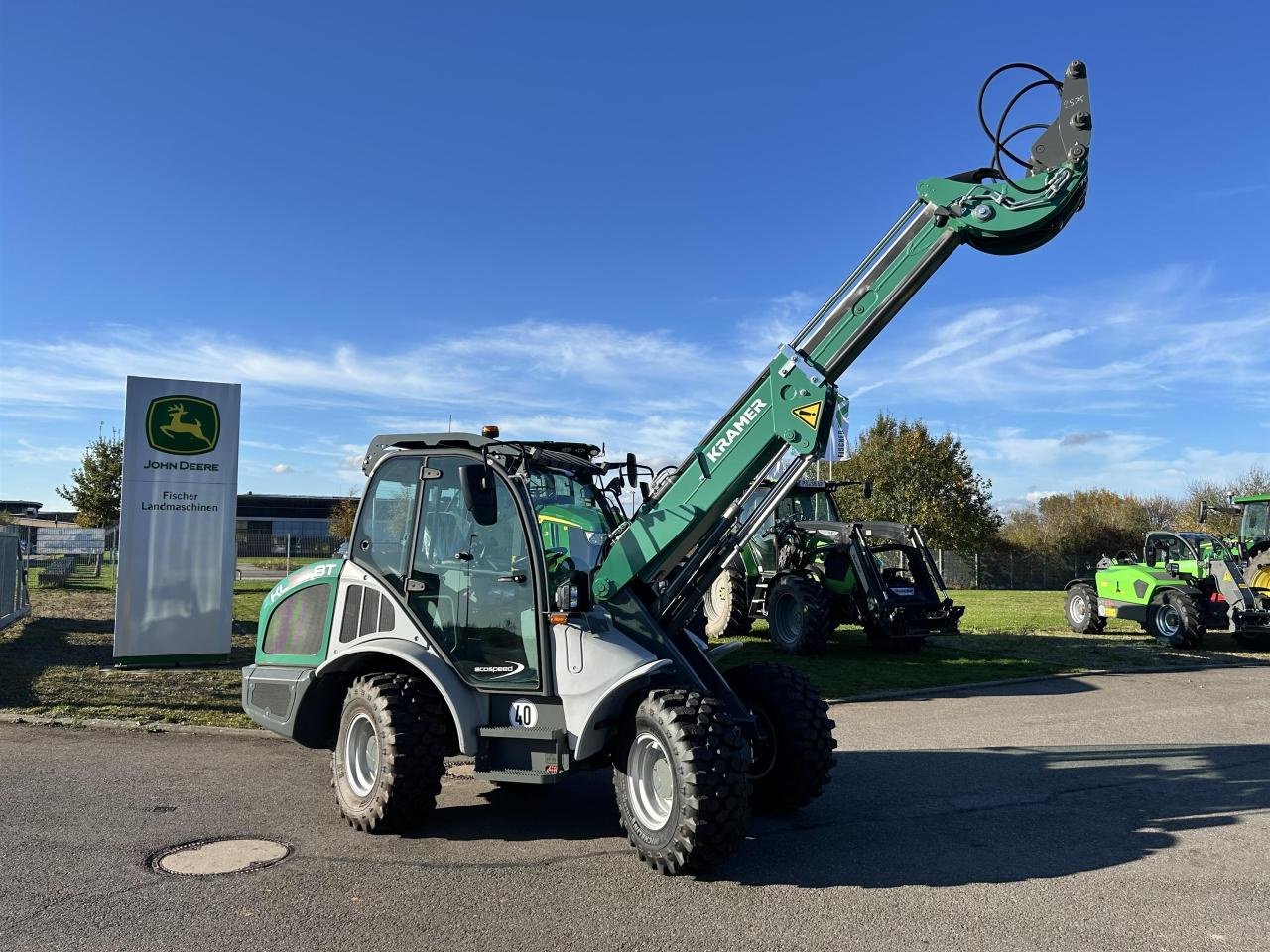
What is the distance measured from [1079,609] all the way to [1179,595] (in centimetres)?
314

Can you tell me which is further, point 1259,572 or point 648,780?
point 1259,572

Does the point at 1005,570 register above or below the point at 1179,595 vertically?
above

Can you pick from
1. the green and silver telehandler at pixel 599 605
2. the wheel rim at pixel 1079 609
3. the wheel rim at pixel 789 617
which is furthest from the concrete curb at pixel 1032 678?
the wheel rim at pixel 1079 609

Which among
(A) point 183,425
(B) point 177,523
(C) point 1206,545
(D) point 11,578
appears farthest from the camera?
(C) point 1206,545

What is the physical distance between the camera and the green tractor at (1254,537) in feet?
58.3

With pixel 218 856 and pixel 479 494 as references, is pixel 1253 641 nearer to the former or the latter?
pixel 479 494

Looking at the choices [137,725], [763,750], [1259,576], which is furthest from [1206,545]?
[137,725]

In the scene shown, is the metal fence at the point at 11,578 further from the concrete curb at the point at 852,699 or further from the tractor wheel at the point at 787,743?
the tractor wheel at the point at 787,743

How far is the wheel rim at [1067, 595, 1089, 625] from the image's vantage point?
20.9m

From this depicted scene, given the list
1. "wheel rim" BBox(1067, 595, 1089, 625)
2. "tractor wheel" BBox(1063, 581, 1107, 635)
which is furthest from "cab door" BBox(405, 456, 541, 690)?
"wheel rim" BBox(1067, 595, 1089, 625)

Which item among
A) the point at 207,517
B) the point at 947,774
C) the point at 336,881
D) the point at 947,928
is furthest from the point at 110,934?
the point at 207,517

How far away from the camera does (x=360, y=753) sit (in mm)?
6457

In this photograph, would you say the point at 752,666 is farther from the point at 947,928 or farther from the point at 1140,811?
the point at 1140,811

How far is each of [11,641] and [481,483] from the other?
12.7 meters
